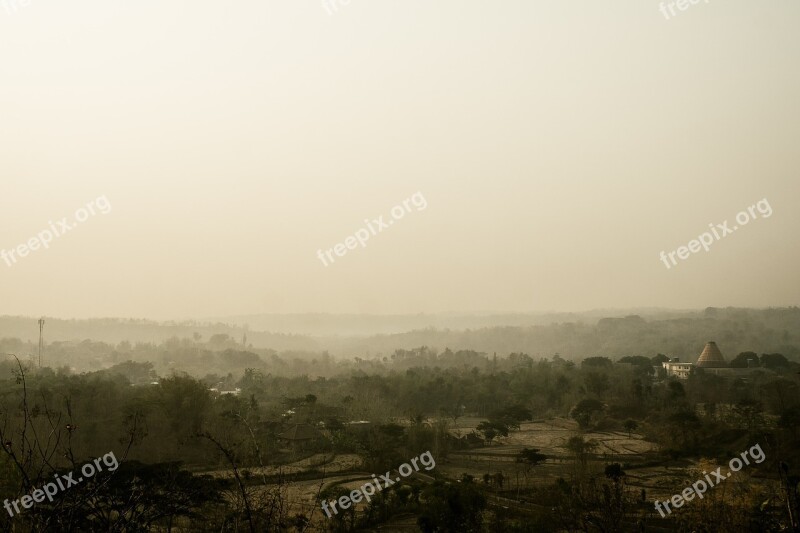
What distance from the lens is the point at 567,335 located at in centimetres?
13088

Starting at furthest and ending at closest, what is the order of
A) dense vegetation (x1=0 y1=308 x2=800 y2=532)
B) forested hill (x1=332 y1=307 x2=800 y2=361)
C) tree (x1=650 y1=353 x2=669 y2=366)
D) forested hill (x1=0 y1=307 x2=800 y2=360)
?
forested hill (x1=0 y1=307 x2=800 y2=360) < forested hill (x1=332 y1=307 x2=800 y2=361) < tree (x1=650 y1=353 x2=669 y2=366) < dense vegetation (x1=0 y1=308 x2=800 y2=532)

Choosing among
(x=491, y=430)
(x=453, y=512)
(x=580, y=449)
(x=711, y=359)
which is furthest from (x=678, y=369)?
(x=453, y=512)

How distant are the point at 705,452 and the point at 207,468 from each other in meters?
22.4

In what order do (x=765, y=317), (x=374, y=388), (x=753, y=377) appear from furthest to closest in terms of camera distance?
(x=765, y=317) < (x=753, y=377) < (x=374, y=388)

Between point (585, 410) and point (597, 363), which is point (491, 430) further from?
point (597, 363)

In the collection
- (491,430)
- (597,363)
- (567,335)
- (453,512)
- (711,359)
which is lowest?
(567,335)

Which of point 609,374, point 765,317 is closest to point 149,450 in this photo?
point 609,374

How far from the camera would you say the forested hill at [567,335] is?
9656cm

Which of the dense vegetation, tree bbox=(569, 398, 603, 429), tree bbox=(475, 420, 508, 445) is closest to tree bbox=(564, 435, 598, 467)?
the dense vegetation

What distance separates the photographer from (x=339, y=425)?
114ft

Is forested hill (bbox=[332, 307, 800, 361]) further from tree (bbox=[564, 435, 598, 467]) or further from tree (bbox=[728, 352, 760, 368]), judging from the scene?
tree (bbox=[564, 435, 598, 467])

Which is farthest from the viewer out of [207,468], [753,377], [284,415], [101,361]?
[101,361]

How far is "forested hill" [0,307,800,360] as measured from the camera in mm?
96562

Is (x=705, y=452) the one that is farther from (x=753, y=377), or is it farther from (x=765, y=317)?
(x=765, y=317)
